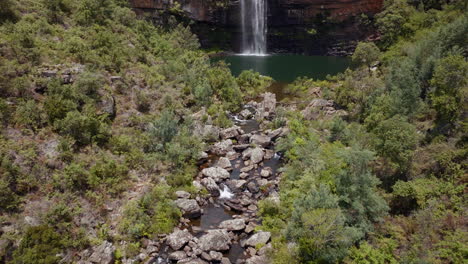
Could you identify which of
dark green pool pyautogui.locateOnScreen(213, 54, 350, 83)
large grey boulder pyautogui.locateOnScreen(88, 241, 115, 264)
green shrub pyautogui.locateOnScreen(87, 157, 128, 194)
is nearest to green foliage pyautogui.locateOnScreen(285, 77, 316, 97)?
dark green pool pyautogui.locateOnScreen(213, 54, 350, 83)

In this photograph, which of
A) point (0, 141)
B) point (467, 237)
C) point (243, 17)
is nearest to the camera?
point (467, 237)

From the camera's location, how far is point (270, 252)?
1773cm

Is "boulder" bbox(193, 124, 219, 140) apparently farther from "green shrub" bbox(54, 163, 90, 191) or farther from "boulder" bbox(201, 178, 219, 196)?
"green shrub" bbox(54, 163, 90, 191)

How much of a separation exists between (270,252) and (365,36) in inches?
3049

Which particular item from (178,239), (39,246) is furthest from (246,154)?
(39,246)

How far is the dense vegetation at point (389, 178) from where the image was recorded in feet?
52.4

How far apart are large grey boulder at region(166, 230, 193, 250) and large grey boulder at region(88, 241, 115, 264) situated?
346 cm

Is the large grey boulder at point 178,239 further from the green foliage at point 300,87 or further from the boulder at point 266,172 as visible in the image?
the green foliage at point 300,87

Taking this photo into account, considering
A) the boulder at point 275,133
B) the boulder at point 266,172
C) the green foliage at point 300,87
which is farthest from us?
the green foliage at point 300,87

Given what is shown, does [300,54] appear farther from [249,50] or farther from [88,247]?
[88,247]

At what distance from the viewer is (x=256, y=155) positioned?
94.9 feet

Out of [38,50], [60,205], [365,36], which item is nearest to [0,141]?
[60,205]

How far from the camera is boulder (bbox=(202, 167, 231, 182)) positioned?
25641 millimetres

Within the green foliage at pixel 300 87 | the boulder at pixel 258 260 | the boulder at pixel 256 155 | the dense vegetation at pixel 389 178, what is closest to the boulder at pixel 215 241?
the boulder at pixel 258 260
